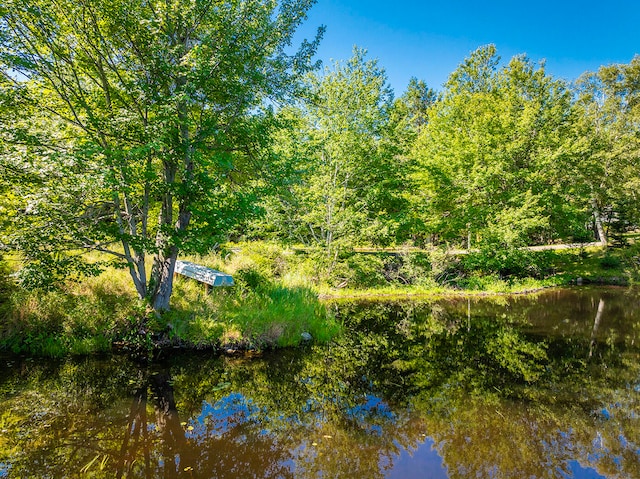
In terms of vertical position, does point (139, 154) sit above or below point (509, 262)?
above

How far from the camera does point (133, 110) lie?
24.3 feet

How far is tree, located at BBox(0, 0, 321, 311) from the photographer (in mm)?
6613

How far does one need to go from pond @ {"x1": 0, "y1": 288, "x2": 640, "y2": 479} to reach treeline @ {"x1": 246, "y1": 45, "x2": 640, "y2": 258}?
763 centimetres

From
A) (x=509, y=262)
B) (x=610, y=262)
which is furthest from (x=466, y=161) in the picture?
(x=610, y=262)

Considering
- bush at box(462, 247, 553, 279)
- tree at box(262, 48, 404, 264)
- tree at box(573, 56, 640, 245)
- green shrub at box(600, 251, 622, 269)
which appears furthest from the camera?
tree at box(573, 56, 640, 245)

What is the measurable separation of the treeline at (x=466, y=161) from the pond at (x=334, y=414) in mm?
7630

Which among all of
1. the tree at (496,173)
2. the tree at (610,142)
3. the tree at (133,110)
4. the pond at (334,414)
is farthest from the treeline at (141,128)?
the tree at (610,142)

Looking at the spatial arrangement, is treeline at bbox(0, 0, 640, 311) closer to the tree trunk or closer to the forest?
the forest

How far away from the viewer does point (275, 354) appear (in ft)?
25.9

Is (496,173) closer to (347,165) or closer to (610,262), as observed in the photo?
(347,165)

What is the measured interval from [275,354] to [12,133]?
6.30 metres

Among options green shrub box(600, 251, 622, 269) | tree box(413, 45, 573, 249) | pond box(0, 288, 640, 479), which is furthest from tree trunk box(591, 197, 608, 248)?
pond box(0, 288, 640, 479)

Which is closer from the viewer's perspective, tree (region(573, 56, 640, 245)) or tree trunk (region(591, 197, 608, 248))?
tree (region(573, 56, 640, 245))

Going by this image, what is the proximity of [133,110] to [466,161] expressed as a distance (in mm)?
19044
